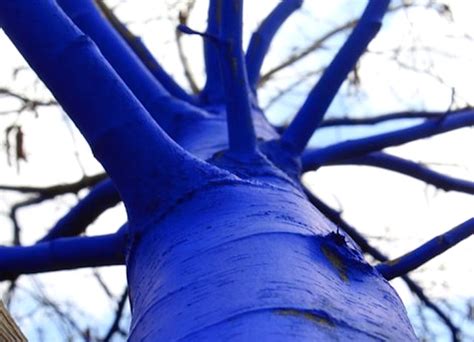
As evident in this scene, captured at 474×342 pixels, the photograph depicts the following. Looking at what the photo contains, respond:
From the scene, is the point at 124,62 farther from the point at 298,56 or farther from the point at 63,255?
the point at 298,56

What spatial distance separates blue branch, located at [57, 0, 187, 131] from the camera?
207 cm

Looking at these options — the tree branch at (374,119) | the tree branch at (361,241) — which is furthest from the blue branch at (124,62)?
the tree branch at (374,119)

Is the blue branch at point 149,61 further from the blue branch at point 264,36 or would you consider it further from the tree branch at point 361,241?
the tree branch at point 361,241

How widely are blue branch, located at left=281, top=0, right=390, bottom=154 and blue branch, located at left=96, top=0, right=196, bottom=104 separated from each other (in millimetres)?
670

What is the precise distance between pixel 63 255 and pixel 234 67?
0.52 meters

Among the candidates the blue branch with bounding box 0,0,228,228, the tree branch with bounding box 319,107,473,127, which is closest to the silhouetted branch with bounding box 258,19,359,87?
the tree branch with bounding box 319,107,473,127

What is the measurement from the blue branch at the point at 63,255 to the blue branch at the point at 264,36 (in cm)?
98

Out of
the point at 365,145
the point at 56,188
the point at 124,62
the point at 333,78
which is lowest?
the point at 365,145

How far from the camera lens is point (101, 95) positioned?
3.75 feet

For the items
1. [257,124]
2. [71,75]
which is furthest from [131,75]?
[71,75]

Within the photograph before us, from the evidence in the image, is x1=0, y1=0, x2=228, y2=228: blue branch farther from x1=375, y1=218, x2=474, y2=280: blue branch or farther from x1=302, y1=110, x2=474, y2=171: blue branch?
x1=302, y1=110, x2=474, y2=171: blue branch

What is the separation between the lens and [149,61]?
8.15 feet

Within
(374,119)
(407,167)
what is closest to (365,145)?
(407,167)

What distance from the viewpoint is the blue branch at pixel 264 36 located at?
2.46 metres
